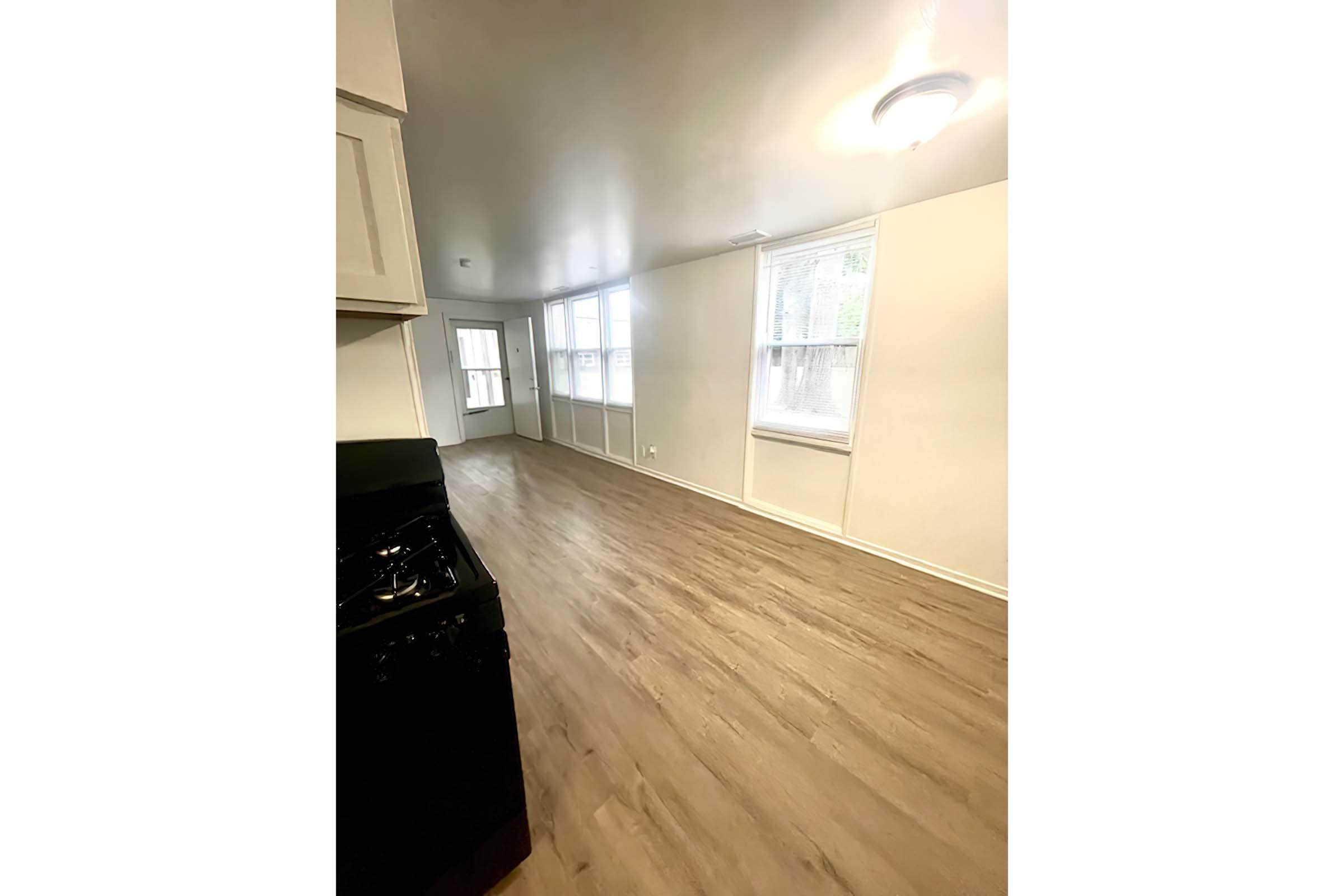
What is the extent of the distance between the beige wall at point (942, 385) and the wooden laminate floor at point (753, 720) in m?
0.35

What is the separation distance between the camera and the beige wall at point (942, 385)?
2.06 meters

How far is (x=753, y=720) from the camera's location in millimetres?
1494

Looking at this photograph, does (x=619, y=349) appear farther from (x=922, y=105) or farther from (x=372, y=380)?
(x=922, y=105)

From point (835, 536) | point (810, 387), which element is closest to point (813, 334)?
point (810, 387)

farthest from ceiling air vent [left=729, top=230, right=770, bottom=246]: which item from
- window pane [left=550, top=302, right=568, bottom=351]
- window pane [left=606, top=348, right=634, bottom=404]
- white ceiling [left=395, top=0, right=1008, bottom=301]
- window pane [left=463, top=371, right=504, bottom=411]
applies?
window pane [left=463, top=371, right=504, bottom=411]

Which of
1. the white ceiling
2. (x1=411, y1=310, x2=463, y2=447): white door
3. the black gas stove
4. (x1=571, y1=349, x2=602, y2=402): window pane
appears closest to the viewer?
the black gas stove

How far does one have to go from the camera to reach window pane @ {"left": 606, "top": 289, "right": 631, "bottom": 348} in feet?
13.9

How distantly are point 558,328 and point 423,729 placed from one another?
512 centimetres

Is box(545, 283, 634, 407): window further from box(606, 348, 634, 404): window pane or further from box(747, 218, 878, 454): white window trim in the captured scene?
box(747, 218, 878, 454): white window trim
